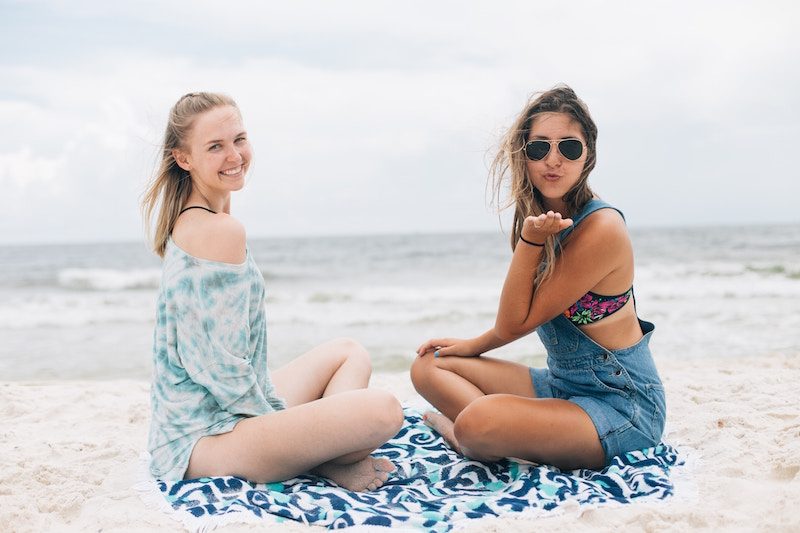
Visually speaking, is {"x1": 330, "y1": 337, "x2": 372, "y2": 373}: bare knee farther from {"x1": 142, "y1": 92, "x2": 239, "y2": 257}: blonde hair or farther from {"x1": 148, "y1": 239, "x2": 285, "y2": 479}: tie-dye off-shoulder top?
{"x1": 142, "y1": 92, "x2": 239, "y2": 257}: blonde hair

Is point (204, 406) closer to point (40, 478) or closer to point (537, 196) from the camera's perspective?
point (40, 478)

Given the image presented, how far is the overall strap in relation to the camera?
335 cm

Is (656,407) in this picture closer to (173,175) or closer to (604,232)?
(604,232)

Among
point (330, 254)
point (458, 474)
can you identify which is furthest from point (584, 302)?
point (330, 254)

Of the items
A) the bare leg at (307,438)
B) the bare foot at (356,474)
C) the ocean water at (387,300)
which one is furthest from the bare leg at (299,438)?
the ocean water at (387,300)

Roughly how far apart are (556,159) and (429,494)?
5.86ft

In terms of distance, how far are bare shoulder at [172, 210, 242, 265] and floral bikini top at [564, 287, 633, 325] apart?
65.7 inches

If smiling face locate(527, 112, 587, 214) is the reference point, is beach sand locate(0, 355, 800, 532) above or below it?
below

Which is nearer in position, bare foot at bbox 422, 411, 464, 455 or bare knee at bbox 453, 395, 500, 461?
bare knee at bbox 453, 395, 500, 461

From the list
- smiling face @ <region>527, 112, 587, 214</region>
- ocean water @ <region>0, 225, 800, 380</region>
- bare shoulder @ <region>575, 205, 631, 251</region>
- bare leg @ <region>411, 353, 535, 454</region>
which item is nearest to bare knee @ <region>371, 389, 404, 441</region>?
bare leg @ <region>411, 353, 535, 454</region>

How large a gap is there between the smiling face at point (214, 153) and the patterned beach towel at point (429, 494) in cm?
140

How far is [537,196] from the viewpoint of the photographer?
3650mm

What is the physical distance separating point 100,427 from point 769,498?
4060mm

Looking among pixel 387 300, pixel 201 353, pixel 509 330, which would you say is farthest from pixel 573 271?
pixel 387 300
